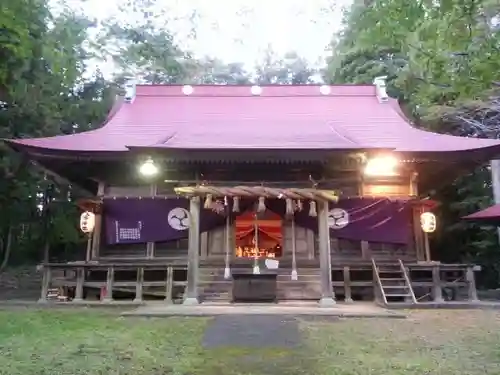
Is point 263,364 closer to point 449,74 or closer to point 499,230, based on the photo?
point 449,74

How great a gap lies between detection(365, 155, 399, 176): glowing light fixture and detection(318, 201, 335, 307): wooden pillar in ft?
5.66

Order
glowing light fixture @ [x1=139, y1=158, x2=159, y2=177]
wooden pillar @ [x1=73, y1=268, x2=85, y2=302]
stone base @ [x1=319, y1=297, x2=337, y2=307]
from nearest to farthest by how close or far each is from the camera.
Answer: stone base @ [x1=319, y1=297, x2=337, y2=307], wooden pillar @ [x1=73, y1=268, x2=85, y2=302], glowing light fixture @ [x1=139, y1=158, x2=159, y2=177]

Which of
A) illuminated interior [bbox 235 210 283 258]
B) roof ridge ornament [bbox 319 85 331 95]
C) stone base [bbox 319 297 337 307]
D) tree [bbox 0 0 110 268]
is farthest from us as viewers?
roof ridge ornament [bbox 319 85 331 95]

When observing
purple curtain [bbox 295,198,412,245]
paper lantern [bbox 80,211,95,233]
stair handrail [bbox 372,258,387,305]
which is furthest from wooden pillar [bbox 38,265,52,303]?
stair handrail [bbox 372,258,387,305]

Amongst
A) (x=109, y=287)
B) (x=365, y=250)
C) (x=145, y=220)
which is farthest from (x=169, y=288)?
(x=365, y=250)

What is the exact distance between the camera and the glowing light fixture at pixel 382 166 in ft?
30.9

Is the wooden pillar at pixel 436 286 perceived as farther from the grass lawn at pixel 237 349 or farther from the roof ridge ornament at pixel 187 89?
the roof ridge ornament at pixel 187 89

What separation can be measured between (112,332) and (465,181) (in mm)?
11582

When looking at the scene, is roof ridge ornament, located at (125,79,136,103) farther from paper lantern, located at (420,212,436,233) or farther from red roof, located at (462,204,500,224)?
red roof, located at (462,204,500,224)

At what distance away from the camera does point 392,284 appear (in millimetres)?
9195

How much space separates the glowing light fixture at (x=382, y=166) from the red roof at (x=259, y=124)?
305 millimetres

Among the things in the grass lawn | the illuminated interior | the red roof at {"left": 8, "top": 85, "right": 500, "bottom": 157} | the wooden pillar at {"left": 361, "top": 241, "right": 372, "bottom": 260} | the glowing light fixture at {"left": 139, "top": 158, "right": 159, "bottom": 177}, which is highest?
the red roof at {"left": 8, "top": 85, "right": 500, "bottom": 157}

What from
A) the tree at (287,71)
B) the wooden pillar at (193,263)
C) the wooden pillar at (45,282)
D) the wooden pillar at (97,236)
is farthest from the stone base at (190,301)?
the tree at (287,71)

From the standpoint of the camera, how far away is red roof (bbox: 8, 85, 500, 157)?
9391mm
